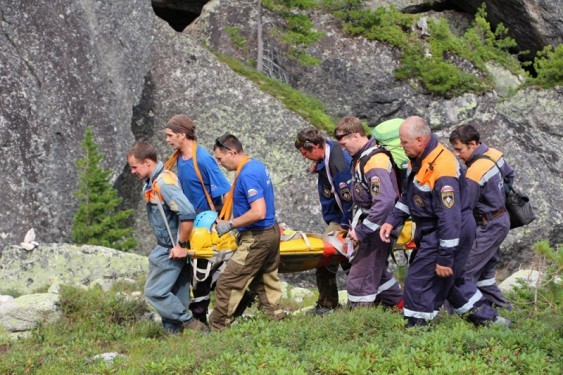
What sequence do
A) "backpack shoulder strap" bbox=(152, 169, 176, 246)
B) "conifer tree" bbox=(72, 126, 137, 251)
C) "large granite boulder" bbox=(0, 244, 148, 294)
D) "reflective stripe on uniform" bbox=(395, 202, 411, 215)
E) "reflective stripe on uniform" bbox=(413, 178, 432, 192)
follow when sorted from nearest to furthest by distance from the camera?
"reflective stripe on uniform" bbox=(413, 178, 432, 192), "reflective stripe on uniform" bbox=(395, 202, 411, 215), "backpack shoulder strap" bbox=(152, 169, 176, 246), "large granite boulder" bbox=(0, 244, 148, 294), "conifer tree" bbox=(72, 126, 137, 251)

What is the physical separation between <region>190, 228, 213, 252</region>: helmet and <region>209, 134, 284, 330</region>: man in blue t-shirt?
0.93 feet

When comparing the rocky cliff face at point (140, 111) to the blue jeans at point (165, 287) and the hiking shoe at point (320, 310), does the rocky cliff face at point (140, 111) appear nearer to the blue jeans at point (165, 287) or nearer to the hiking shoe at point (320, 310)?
the hiking shoe at point (320, 310)

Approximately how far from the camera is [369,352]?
21.4ft

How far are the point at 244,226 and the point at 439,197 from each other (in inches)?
85.9

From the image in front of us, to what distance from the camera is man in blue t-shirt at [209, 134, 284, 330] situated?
27.0 feet

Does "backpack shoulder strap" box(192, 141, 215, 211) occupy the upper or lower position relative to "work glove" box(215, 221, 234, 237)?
upper

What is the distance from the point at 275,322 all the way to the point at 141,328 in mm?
1813

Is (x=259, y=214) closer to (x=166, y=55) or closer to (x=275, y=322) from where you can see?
(x=275, y=322)

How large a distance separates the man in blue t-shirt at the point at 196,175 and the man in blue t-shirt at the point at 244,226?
0.35 metres

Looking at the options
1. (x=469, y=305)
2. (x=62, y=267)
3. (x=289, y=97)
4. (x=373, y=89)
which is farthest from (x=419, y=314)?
(x=373, y=89)

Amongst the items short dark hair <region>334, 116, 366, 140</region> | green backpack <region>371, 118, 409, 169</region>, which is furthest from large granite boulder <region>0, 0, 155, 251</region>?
green backpack <region>371, 118, 409, 169</region>

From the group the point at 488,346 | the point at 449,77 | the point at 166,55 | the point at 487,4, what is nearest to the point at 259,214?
the point at 488,346

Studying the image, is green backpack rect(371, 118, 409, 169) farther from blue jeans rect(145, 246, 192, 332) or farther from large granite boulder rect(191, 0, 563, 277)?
large granite boulder rect(191, 0, 563, 277)

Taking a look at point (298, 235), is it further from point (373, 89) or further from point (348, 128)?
point (373, 89)
